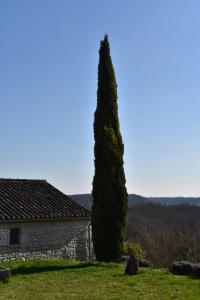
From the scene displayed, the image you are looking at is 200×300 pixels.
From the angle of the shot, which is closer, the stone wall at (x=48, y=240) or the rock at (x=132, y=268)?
the rock at (x=132, y=268)

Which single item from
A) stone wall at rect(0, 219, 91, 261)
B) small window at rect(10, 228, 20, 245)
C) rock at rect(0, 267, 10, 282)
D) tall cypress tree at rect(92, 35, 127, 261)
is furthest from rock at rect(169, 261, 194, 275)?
small window at rect(10, 228, 20, 245)

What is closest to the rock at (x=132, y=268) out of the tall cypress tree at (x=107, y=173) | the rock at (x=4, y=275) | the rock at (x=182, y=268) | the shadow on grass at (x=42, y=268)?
the rock at (x=182, y=268)

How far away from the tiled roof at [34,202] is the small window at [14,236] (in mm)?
802

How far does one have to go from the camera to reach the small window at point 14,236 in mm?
20386

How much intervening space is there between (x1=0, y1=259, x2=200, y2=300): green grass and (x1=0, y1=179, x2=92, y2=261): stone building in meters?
2.84

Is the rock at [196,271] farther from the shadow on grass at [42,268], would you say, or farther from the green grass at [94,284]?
the shadow on grass at [42,268]

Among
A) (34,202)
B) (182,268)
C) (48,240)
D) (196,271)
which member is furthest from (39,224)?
(196,271)

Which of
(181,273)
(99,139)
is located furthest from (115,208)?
(181,273)

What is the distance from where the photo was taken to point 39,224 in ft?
70.1

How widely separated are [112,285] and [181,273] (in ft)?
10.8

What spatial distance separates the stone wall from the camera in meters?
20.0

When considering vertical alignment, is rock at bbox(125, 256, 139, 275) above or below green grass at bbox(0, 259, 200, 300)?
above

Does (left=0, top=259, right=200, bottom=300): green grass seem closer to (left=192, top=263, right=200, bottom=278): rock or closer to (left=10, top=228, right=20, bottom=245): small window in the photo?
(left=192, top=263, right=200, bottom=278): rock

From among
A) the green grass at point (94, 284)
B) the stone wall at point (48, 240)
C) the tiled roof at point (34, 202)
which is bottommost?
the green grass at point (94, 284)
